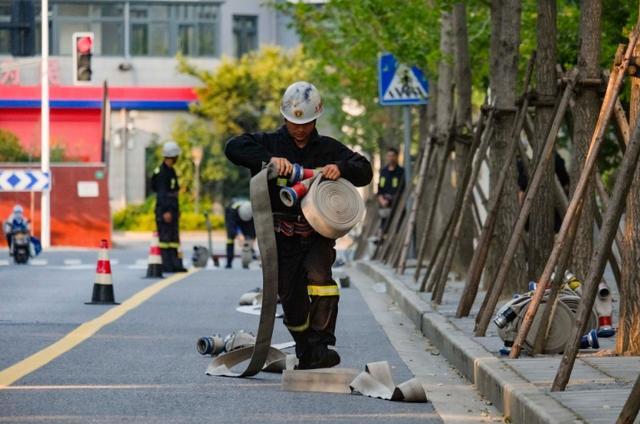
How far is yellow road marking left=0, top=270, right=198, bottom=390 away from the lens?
36.4 feet

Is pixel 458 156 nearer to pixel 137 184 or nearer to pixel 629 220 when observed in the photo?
pixel 629 220

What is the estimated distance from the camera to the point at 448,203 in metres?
25.2

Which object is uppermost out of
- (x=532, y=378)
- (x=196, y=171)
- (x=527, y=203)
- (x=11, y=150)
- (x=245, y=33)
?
(x=527, y=203)

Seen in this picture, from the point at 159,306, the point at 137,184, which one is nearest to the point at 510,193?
the point at 159,306

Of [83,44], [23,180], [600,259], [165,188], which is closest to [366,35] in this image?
[165,188]

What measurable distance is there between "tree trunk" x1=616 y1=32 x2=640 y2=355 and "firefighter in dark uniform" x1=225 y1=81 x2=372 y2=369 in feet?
5.57

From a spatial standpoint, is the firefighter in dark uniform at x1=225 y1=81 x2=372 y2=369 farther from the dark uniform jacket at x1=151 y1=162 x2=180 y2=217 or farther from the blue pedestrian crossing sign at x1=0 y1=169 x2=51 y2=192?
the blue pedestrian crossing sign at x1=0 y1=169 x2=51 y2=192

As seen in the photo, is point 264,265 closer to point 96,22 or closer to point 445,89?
point 445,89

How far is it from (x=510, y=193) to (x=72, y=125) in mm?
48319

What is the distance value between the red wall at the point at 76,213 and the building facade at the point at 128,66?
51.2 ft

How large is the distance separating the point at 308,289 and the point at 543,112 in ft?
15.8

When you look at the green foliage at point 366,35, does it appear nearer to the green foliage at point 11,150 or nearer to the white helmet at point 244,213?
the white helmet at point 244,213

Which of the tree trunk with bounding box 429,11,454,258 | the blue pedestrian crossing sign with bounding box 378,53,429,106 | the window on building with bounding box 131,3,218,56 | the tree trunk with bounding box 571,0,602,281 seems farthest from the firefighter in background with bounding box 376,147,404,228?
the window on building with bounding box 131,3,218,56

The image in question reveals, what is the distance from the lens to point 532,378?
983 centimetres
